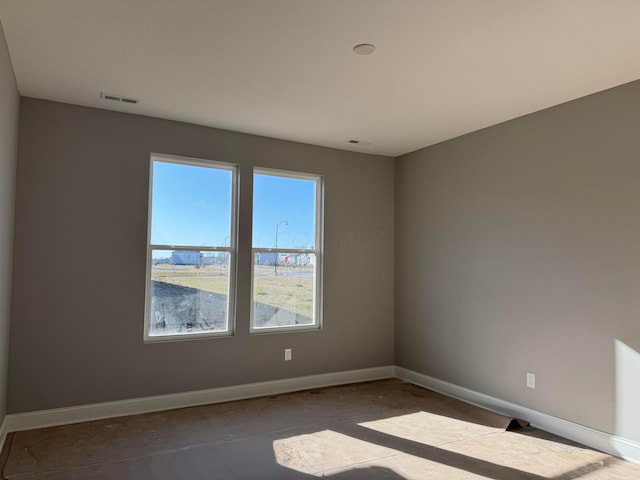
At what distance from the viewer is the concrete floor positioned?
2.79 metres

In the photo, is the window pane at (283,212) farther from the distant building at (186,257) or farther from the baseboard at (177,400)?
the baseboard at (177,400)

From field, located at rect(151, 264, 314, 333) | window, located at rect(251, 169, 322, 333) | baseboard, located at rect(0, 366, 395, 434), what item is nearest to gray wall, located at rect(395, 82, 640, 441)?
baseboard, located at rect(0, 366, 395, 434)

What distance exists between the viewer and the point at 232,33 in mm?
2543

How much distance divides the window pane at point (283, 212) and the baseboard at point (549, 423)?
207cm

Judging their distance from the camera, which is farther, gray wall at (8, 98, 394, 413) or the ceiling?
gray wall at (8, 98, 394, 413)

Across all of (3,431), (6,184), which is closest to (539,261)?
(6,184)

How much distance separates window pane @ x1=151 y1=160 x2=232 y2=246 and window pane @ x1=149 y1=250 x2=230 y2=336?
157mm

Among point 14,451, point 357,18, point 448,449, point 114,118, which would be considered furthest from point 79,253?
point 448,449

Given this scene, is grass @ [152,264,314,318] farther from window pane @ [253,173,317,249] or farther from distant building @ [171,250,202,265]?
window pane @ [253,173,317,249]

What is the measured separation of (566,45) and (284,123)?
94.4 inches

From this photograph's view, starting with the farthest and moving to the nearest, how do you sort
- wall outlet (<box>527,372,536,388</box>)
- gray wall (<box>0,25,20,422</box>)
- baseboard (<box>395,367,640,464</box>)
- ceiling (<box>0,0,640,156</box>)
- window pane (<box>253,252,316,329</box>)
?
window pane (<box>253,252,316,329</box>) → wall outlet (<box>527,372,536,388</box>) → baseboard (<box>395,367,640,464</box>) → gray wall (<box>0,25,20,422</box>) → ceiling (<box>0,0,640,156</box>)

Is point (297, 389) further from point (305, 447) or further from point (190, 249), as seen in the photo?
point (190, 249)

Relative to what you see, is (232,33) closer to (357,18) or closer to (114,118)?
(357,18)

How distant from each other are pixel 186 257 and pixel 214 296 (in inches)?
19.0
